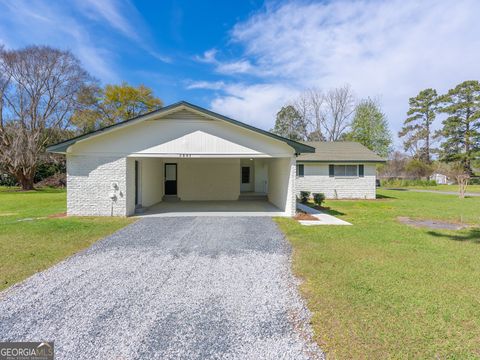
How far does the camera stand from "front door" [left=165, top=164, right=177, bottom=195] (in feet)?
51.2

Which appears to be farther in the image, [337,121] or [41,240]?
[337,121]

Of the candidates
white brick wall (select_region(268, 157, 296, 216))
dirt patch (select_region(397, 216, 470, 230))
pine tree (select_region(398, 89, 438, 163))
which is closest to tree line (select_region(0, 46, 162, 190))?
white brick wall (select_region(268, 157, 296, 216))

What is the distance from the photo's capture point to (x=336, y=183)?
18.3 meters

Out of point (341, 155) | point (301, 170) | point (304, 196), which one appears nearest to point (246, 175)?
point (301, 170)

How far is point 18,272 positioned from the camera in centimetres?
459

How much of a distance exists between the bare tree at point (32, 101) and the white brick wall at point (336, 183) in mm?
25014

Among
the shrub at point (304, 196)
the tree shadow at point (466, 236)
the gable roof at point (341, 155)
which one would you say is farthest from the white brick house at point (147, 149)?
the gable roof at point (341, 155)

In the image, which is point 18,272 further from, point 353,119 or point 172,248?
point 353,119

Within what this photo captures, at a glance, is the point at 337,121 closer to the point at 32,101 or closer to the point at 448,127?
the point at 448,127

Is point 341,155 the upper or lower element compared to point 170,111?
lower

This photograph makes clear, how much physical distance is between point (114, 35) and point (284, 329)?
55.2 feet

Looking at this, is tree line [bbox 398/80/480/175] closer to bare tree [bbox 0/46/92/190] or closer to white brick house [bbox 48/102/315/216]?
white brick house [bbox 48/102/315/216]

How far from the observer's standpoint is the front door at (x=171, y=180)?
1560 centimetres

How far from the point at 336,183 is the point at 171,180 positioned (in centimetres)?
1145
